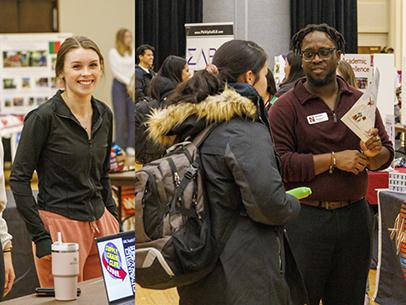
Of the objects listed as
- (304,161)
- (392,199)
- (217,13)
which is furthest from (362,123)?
(217,13)

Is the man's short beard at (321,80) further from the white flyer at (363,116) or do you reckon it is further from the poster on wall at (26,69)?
the poster on wall at (26,69)

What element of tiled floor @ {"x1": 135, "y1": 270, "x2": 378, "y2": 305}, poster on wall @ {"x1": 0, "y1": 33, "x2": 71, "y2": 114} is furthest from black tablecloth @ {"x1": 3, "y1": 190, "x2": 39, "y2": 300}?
tiled floor @ {"x1": 135, "y1": 270, "x2": 378, "y2": 305}

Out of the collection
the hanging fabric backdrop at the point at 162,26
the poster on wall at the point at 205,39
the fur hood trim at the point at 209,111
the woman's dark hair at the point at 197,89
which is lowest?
the fur hood trim at the point at 209,111

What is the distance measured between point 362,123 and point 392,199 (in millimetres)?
1655

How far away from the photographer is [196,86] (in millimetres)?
2209

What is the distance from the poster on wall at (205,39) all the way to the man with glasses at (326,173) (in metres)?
5.90

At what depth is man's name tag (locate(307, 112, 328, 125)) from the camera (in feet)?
9.12

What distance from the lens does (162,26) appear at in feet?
46.7

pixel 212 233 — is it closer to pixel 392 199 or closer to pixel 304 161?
pixel 304 161

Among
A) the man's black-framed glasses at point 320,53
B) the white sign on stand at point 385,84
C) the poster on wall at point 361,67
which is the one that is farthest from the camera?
the white sign on stand at point 385,84

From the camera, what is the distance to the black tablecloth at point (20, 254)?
3.60 ft

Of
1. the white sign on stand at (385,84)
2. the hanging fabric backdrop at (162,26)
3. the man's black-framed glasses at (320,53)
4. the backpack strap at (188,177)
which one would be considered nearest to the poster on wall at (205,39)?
the white sign on stand at (385,84)

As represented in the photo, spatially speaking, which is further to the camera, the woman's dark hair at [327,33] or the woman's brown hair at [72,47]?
the woman's dark hair at [327,33]

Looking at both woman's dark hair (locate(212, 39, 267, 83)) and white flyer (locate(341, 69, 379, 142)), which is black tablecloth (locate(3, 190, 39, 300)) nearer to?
woman's dark hair (locate(212, 39, 267, 83))
